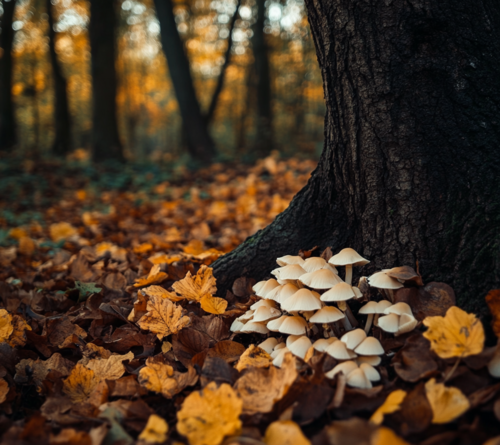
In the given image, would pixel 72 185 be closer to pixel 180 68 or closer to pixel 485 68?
pixel 180 68

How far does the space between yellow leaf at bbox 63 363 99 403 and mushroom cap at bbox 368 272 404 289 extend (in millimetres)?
1197

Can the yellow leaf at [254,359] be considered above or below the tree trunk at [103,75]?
below

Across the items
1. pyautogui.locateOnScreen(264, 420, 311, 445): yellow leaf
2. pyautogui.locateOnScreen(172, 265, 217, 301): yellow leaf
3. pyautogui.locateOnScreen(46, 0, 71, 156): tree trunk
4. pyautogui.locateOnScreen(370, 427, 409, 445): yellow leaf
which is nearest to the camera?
pyautogui.locateOnScreen(370, 427, 409, 445): yellow leaf

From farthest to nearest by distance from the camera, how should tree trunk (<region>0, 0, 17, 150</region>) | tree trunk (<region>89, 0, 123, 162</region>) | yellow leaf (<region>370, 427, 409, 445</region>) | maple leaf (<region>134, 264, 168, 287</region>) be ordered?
tree trunk (<region>0, 0, 17, 150</region>) < tree trunk (<region>89, 0, 123, 162</region>) < maple leaf (<region>134, 264, 168, 287</region>) < yellow leaf (<region>370, 427, 409, 445</region>)

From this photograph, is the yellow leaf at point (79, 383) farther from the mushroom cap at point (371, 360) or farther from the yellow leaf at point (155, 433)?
the mushroom cap at point (371, 360)

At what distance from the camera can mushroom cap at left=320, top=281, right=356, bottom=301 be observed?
61.4 inches

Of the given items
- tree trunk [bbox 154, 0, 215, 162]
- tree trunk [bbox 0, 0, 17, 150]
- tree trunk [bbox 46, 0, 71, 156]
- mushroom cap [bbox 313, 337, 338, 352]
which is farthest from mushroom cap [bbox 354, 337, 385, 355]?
tree trunk [bbox 0, 0, 17, 150]

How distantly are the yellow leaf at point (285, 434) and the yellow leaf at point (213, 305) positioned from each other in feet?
2.58

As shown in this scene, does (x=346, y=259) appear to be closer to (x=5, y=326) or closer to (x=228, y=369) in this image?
(x=228, y=369)

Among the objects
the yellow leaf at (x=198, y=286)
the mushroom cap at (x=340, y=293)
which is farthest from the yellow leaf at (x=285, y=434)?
the yellow leaf at (x=198, y=286)

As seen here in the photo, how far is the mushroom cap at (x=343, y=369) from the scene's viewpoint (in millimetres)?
1409

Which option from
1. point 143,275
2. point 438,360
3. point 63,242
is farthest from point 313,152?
point 438,360

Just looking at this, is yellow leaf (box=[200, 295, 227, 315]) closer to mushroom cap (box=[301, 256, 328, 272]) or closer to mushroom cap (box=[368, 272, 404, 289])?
mushroom cap (box=[301, 256, 328, 272])

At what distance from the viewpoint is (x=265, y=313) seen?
5.65 ft
